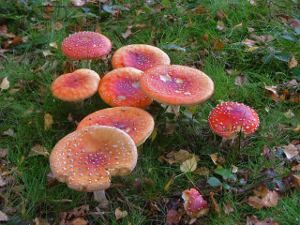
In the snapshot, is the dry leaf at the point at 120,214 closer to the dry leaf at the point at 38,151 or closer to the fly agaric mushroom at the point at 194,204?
the fly agaric mushroom at the point at 194,204

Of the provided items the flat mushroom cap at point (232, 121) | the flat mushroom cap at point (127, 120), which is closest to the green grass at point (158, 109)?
the flat mushroom cap at point (232, 121)

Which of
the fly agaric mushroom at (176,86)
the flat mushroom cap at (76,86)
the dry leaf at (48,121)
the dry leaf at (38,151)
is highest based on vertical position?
the fly agaric mushroom at (176,86)

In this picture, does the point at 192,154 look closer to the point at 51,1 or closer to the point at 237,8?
the point at 237,8

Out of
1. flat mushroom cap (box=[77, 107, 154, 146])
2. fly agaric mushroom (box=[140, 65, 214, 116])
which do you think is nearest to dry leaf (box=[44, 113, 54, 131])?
flat mushroom cap (box=[77, 107, 154, 146])

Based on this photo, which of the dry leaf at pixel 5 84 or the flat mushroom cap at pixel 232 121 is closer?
the flat mushroom cap at pixel 232 121

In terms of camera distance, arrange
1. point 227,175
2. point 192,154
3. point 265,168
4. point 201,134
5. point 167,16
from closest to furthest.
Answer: point 227,175, point 265,168, point 192,154, point 201,134, point 167,16

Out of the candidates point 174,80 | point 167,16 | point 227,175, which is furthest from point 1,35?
point 227,175

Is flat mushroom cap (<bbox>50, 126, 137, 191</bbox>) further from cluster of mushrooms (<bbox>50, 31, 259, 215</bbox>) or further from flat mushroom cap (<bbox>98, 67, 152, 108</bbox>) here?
flat mushroom cap (<bbox>98, 67, 152, 108</bbox>)
